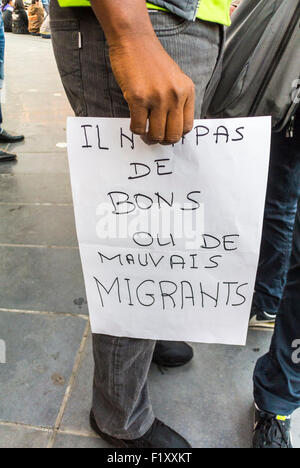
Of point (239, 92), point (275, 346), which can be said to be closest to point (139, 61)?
point (239, 92)

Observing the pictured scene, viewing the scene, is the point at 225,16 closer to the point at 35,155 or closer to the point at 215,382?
the point at 215,382

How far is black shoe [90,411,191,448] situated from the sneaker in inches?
25.8

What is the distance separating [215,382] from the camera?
1465 mm

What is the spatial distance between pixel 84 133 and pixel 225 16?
379 millimetres

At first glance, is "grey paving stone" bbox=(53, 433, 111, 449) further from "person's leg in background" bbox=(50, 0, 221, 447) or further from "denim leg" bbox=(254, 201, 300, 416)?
"person's leg in background" bbox=(50, 0, 221, 447)

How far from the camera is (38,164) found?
Result: 3.34 meters

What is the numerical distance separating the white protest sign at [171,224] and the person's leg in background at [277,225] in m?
0.61

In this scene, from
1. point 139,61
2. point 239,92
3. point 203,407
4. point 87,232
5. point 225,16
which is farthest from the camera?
point 203,407

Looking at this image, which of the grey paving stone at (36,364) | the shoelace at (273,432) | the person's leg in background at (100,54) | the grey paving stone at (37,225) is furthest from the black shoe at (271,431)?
the grey paving stone at (37,225)

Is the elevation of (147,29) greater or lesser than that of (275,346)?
greater

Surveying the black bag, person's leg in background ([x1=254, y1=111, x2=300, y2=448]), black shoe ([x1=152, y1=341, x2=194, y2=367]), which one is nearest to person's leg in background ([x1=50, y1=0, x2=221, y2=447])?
the black bag

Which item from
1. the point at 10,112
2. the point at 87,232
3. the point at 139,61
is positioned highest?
the point at 139,61

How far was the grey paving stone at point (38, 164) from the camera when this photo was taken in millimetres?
3203

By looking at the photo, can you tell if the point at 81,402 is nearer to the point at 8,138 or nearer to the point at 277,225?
the point at 277,225
